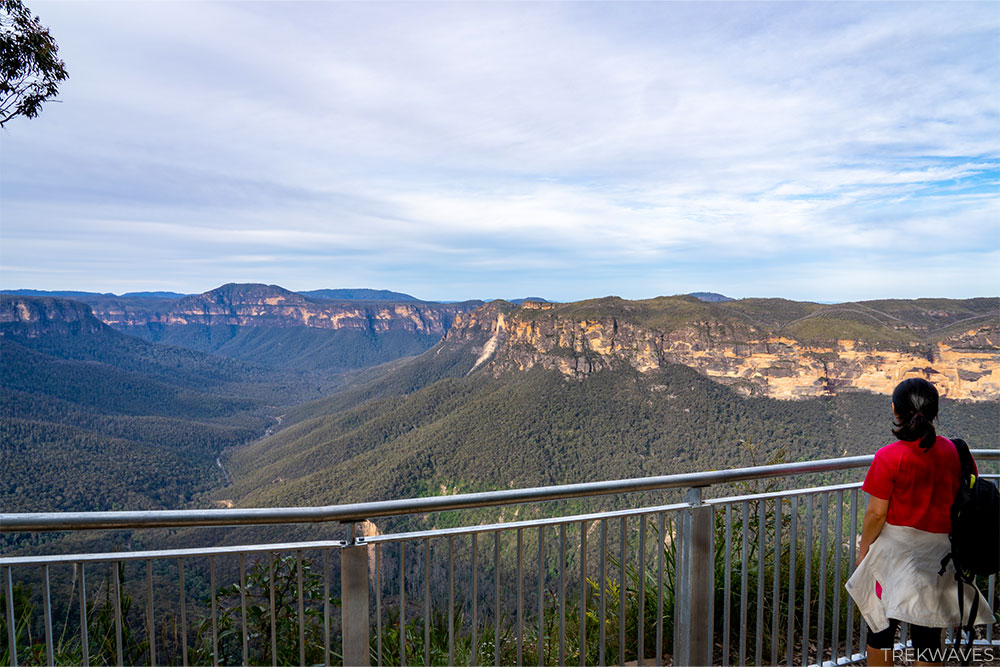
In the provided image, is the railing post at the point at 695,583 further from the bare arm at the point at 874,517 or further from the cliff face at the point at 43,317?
the cliff face at the point at 43,317

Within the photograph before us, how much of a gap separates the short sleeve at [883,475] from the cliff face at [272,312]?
13938cm

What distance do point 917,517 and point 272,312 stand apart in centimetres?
19161

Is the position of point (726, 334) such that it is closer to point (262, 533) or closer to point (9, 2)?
point (262, 533)

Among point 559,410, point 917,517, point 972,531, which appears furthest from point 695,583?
point 559,410

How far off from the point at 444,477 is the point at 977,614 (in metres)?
31.5

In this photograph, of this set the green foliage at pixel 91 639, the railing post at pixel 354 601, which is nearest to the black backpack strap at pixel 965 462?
the railing post at pixel 354 601

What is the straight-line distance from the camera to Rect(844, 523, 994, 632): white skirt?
193 centimetres

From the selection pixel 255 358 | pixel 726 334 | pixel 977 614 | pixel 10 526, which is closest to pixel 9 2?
pixel 10 526

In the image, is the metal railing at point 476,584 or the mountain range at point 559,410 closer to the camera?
the metal railing at point 476,584

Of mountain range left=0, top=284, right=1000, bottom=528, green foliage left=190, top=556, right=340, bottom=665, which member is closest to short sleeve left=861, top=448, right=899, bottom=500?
green foliage left=190, top=556, right=340, bottom=665

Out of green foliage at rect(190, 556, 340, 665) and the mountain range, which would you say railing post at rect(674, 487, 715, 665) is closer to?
green foliage at rect(190, 556, 340, 665)

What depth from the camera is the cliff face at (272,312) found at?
507 ft

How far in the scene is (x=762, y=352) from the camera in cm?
3106

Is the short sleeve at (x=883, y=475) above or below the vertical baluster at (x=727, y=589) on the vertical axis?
above
